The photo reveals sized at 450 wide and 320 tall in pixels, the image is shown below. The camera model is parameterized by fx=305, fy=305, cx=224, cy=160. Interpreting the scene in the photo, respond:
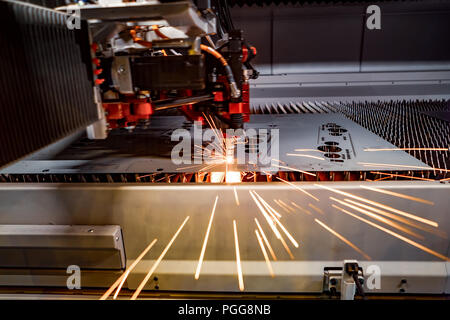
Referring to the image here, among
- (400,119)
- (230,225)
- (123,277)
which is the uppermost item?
(400,119)

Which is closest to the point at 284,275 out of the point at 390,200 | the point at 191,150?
the point at 390,200

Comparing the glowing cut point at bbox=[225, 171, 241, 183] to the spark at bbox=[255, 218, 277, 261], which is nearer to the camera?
the spark at bbox=[255, 218, 277, 261]

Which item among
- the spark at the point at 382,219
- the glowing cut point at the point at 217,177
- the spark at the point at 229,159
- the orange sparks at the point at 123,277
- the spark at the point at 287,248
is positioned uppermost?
the spark at the point at 229,159

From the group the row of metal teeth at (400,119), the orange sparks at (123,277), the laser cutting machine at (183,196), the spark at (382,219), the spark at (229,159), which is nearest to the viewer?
the laser cutting machine at (183,196)

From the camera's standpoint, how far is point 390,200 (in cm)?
115

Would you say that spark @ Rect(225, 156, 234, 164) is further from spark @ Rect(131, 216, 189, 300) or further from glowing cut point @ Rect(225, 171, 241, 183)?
spark @ Rect(131, 216, 189, 300)

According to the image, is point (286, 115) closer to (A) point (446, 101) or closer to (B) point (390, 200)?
(B) point (390, 200)

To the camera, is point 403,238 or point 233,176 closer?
point 403,238

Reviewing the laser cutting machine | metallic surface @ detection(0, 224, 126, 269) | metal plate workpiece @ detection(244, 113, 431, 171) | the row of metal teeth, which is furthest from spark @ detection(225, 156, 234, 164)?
the row of metal teeth

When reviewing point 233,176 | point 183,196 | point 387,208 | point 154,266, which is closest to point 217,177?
point 233,176

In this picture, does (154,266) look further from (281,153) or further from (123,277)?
(281,153)

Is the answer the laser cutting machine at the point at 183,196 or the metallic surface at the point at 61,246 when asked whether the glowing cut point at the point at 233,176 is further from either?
the metallic surface at the point at 61,246

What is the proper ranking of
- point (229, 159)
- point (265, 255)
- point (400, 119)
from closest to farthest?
point (265, 255), point (229, 159), point (400, 119)

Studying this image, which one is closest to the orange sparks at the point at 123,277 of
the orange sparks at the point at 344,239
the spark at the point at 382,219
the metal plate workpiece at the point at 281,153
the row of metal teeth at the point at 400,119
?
the metal plate workpiece at the point at 281,153
